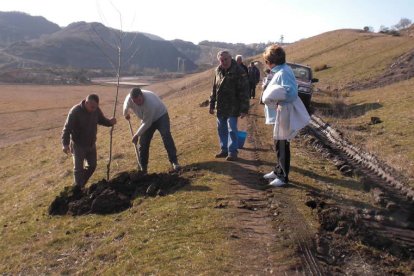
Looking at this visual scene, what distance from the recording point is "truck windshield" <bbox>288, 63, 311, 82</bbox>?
21.2 m

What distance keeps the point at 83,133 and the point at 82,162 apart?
65 cm

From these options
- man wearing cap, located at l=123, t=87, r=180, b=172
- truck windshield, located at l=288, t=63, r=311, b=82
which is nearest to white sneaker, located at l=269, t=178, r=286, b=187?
man wearing cap, located at l=123, t=87, r=180, b=172

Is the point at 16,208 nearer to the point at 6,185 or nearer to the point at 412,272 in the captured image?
the point at 6,185

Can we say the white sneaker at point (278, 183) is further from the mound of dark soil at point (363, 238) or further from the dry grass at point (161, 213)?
the mound of dark soil at point (363, 238)

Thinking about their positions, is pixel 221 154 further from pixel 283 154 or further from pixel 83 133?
pixel 83 133

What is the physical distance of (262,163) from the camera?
9.83m

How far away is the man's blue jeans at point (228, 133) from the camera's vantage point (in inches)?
370

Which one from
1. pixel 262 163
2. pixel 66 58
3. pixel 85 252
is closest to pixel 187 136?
pixel 262 163

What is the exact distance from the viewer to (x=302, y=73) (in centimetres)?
2166

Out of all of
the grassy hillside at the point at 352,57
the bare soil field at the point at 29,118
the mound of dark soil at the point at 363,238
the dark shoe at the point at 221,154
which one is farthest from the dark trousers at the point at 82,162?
the grassy hillside at the point at 352,57

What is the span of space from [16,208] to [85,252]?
4.59 meters

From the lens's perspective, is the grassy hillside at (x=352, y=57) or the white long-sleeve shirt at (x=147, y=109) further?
the grassy hillside at (x=352, y=57)

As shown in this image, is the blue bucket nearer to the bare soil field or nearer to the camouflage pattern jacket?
the camouflage pattern jacket

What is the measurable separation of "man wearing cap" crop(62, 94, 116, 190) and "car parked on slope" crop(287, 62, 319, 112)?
11.3m
